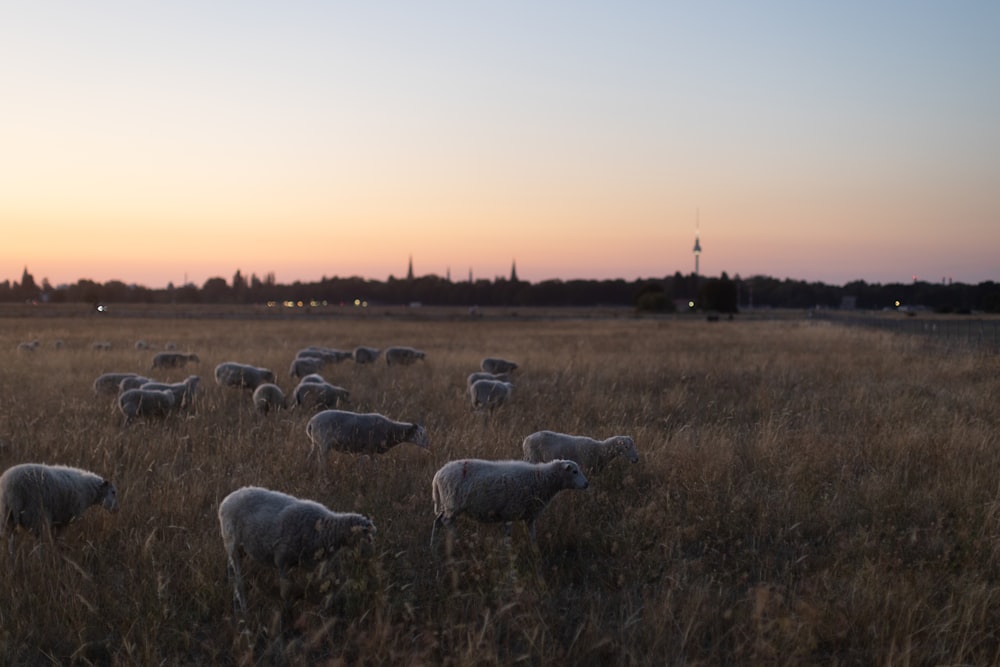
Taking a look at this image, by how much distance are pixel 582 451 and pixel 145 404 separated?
294 inches

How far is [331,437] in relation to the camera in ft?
28.6

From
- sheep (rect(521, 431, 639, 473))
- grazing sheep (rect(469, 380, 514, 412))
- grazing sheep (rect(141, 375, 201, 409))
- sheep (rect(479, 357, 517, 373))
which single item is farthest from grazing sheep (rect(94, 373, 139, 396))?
sheep (rect(521, 431, 639, 473))

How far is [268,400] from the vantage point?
42.2 ft

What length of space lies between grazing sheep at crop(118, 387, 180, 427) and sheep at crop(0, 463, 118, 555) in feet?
17.5

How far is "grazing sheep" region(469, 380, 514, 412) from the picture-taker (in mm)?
12984

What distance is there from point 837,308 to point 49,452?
6875 inches

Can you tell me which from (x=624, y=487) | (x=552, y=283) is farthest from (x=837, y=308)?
(x=624, y=487)

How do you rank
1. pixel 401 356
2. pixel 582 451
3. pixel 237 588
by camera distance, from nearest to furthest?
pixel 237 588, pixel 582 451, pixel 401 356

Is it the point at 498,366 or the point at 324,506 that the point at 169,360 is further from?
the point at 324,506

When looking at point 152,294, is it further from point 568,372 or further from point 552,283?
point 568,372

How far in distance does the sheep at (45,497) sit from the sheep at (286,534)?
1760mm

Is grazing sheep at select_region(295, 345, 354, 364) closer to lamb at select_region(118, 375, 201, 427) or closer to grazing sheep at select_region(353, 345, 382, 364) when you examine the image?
grazing sheep at select_region(353, 345, 382, 364)

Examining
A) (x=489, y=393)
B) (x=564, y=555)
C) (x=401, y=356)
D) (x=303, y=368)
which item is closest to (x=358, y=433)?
(x=564, y=555)

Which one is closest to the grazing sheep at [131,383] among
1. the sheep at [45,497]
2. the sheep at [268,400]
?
the sheep at [268,400]
